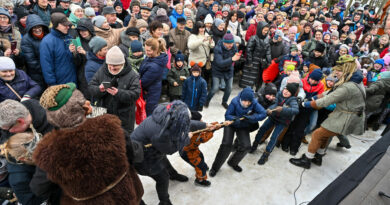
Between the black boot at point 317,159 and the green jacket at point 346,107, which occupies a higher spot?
the green jacket at point 346,107

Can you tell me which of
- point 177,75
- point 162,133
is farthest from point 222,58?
point 162,133

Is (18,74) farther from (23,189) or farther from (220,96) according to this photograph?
(220,96)

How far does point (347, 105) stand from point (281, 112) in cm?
107

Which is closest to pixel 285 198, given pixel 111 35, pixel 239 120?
pixel 239 120

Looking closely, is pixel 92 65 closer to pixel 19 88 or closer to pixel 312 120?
pixel 19 88

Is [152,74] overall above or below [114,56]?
below

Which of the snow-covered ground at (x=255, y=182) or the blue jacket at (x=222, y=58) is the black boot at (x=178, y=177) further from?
the blue jacket at (x=222, y=58)

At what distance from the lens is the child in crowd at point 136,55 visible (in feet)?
12.9

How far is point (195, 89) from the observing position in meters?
4.75

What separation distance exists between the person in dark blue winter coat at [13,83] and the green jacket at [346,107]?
4.44 m

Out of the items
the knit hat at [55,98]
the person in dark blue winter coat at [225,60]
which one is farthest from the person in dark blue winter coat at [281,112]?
the knit hat at [55,98]

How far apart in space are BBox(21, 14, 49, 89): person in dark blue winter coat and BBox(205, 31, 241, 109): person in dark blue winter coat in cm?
352

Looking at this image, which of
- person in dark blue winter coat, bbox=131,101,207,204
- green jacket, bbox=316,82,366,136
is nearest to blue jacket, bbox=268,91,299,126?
green jacket, bbox=316,82,366,136

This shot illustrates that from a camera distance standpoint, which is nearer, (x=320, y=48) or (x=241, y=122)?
(x=241, y=122)
